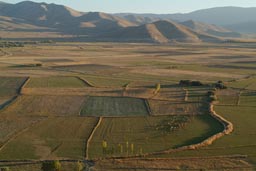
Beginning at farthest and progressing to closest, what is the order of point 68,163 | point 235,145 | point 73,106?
point 73,106, point 235,145, point 68,163

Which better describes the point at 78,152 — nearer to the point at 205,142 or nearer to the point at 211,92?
the point at 205,142

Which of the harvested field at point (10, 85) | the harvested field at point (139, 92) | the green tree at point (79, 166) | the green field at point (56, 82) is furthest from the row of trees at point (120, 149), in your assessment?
the green field at point (56, 82)

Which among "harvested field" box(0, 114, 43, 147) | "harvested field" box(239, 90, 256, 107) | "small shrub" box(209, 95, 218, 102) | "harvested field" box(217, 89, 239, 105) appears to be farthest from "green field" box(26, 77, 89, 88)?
"harvested field" box(239, 90, 256, 107)

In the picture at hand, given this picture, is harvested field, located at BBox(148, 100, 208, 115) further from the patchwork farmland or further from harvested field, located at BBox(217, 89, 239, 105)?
harvested field, located at BBox(217, 89, 239, 105)

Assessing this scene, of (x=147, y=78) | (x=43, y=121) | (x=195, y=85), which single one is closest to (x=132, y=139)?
(x=43, y=121)

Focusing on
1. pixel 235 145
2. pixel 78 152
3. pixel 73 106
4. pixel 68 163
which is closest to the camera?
pixel 68 163

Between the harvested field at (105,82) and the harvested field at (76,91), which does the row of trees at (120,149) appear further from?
the harvested field at (105,82)
